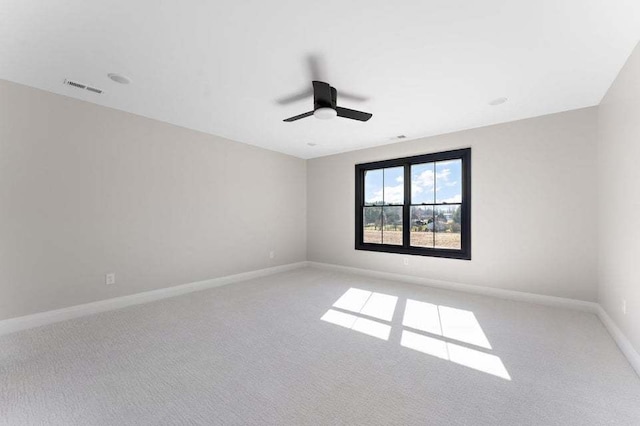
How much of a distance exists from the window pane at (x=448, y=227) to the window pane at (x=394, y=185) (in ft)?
2.43

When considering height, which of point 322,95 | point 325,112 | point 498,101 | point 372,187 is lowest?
point 372,187

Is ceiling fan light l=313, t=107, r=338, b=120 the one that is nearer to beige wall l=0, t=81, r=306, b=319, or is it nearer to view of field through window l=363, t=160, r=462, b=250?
beige wall l=0, t=81, r=306, b=319

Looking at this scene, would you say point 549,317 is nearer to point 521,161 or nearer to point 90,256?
point 521,161

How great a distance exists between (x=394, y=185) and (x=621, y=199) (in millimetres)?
3062

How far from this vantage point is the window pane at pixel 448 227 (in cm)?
447

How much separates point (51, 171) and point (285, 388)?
347cm

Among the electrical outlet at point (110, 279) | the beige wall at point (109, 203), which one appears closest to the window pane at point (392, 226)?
the beige wall at point (109, 203)

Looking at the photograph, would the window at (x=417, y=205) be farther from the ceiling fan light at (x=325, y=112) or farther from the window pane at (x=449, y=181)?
the ceiling fan light at (x=325, y=112)

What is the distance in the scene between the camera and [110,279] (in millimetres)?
3471

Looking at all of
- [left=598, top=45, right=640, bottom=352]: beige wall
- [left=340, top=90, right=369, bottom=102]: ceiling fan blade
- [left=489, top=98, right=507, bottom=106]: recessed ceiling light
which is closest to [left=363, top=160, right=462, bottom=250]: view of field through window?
[left=489, top=98, right=507, bottom=106]: recessed ceiling light

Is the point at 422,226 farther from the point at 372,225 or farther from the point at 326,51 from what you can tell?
the point at 326,51

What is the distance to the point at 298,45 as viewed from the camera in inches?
86.7

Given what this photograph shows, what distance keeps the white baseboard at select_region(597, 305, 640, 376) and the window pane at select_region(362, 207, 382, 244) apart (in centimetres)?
313

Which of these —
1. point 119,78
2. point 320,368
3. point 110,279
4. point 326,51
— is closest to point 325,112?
point 326,51
